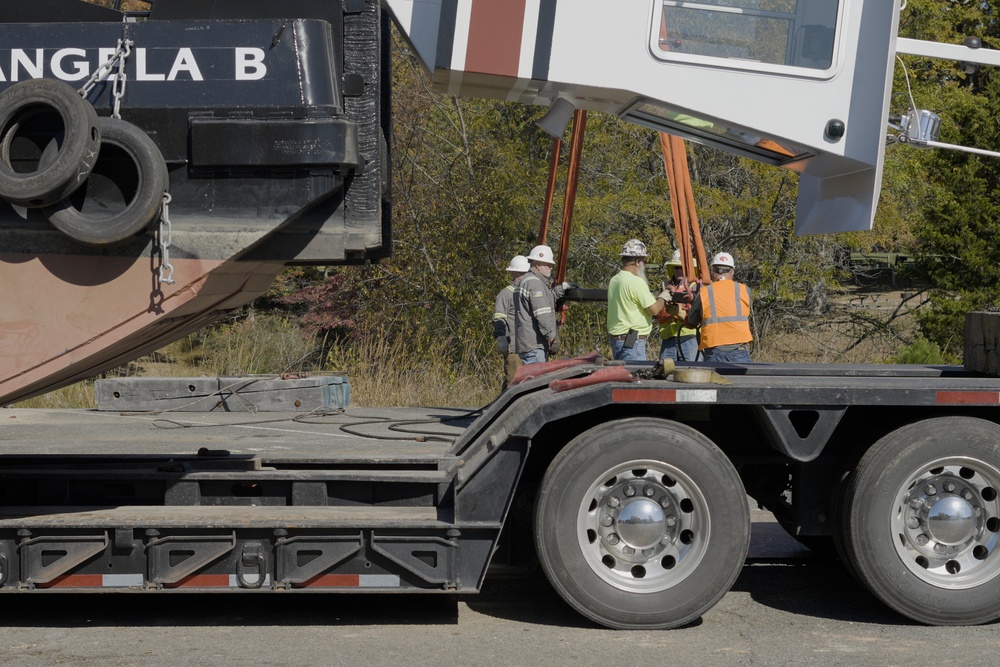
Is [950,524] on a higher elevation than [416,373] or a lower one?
higher

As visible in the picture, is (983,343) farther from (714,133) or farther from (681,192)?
(681,192)

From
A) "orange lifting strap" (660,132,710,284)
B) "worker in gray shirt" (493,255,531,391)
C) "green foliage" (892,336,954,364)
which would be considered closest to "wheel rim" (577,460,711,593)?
"orange lifting strap" (660,132,710,284)

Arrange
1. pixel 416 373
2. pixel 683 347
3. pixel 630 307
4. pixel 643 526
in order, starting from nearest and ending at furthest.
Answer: pixel 643 526, pixel 630 307, pixel 683 347, pixel 416 373

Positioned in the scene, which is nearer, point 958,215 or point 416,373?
point 416,373

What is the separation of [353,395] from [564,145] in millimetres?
5528

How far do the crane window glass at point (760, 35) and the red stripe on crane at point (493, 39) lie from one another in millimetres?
723

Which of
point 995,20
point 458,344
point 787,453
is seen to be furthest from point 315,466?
point 995,20

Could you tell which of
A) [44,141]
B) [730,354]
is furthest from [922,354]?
[44,141]

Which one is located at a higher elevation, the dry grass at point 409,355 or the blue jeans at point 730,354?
the blue jeans at point 730,354

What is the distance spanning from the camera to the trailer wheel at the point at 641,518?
4.97 meters

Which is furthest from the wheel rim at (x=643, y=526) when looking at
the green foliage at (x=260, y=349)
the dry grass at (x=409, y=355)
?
the green foliage at (x=260, y=349)

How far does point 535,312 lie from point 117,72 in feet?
21.5

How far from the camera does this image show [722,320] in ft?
34.0

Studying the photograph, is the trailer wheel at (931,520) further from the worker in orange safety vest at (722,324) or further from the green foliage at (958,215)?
the green foliage at (958,215)
